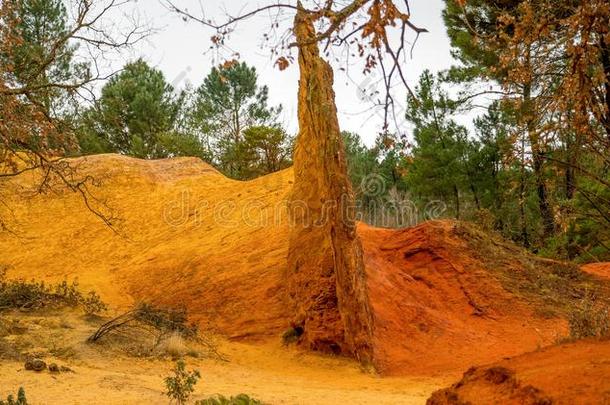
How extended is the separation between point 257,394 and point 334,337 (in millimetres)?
2870

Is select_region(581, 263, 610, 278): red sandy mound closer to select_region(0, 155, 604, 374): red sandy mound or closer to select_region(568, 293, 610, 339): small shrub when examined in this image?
select_region(0, 155, 604, 374): red sandy mound

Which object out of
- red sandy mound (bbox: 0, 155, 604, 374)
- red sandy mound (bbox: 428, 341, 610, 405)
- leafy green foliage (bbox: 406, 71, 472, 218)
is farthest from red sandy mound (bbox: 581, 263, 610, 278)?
red sandy mound (bbox: 428, 341, 610, 405)

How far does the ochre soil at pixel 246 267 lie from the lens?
10.5 m

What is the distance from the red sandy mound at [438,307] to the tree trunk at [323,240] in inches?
32.8

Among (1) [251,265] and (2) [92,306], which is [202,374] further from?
(1) [251,265]

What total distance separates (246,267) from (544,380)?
32.2ft

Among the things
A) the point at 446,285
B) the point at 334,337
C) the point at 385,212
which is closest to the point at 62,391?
the point at 334,337

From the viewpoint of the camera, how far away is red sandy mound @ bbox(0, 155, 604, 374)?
34.9ft

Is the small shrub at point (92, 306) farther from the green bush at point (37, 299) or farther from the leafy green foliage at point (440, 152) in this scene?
the leafy green foliage at point (440, 152)

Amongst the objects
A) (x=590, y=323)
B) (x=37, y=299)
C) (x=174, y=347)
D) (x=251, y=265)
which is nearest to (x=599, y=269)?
(x=251, y=265)

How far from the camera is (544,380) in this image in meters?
2.88

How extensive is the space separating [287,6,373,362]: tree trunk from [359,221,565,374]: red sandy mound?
832 millimetres

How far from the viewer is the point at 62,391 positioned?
595cm

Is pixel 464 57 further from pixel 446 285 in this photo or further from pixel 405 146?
pixel 405 146
